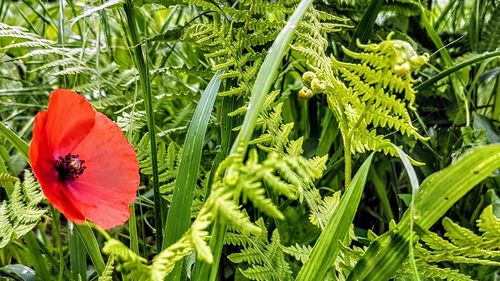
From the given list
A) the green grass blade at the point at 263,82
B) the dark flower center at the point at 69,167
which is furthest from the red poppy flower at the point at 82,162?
the green grass blade at the point at 263,82

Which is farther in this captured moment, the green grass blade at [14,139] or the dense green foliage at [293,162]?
the green grass blade at [14,139]

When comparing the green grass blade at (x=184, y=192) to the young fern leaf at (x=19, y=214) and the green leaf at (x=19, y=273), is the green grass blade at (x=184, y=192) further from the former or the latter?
the green leaf at (x=19, y=273)

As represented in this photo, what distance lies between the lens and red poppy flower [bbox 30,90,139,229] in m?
0.46

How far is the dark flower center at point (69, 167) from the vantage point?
0.49m

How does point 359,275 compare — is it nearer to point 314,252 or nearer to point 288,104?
point 314,252

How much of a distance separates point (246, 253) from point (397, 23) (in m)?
0.56

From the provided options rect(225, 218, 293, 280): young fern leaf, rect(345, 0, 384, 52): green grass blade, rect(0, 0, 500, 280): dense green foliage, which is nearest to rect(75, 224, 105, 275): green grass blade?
rect(0, 0, 500, 280): dense green foliage

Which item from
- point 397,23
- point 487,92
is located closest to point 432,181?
point 397,23

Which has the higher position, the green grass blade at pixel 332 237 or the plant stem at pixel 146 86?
the plant stem at pixel 146 86

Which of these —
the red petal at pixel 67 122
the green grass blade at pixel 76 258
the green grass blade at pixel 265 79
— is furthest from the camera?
the green grass blade at pixel 76 258

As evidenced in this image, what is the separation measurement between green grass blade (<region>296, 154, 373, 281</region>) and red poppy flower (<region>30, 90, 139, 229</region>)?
143 millimetres

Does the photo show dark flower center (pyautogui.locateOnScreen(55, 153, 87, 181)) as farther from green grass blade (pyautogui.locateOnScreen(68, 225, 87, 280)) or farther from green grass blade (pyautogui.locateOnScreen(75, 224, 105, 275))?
green grass blade (pyautogui.locateOnScreen(68, 225, 87, 280))

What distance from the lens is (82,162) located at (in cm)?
51

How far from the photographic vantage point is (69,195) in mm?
475
